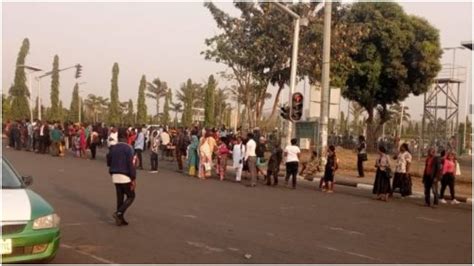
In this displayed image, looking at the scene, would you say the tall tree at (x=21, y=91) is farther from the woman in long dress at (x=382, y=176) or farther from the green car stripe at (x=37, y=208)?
the green car stripe at (x=37, y=208)

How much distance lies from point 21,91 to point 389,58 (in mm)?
42659

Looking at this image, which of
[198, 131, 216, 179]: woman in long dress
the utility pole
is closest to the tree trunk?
the utility pole

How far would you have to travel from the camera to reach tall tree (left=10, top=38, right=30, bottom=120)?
6322 cm

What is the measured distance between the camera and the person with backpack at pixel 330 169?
17.5 m

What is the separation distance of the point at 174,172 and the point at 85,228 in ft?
41.3

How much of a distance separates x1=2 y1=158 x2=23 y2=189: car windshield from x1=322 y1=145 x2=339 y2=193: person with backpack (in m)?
10.9

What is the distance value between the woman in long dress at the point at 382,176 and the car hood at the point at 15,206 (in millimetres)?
10771

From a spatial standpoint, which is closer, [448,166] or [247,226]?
[247,226]

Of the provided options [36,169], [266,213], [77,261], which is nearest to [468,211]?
[266,213]

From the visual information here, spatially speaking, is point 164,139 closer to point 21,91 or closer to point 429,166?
point 429,166

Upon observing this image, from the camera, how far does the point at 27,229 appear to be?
6609 mm

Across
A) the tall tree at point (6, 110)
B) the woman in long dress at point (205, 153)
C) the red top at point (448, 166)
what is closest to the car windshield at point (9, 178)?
the red top at point (448, 166)

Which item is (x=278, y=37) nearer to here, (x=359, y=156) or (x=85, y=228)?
(x=359, y=156)

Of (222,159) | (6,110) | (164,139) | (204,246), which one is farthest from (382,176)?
(6,110)
